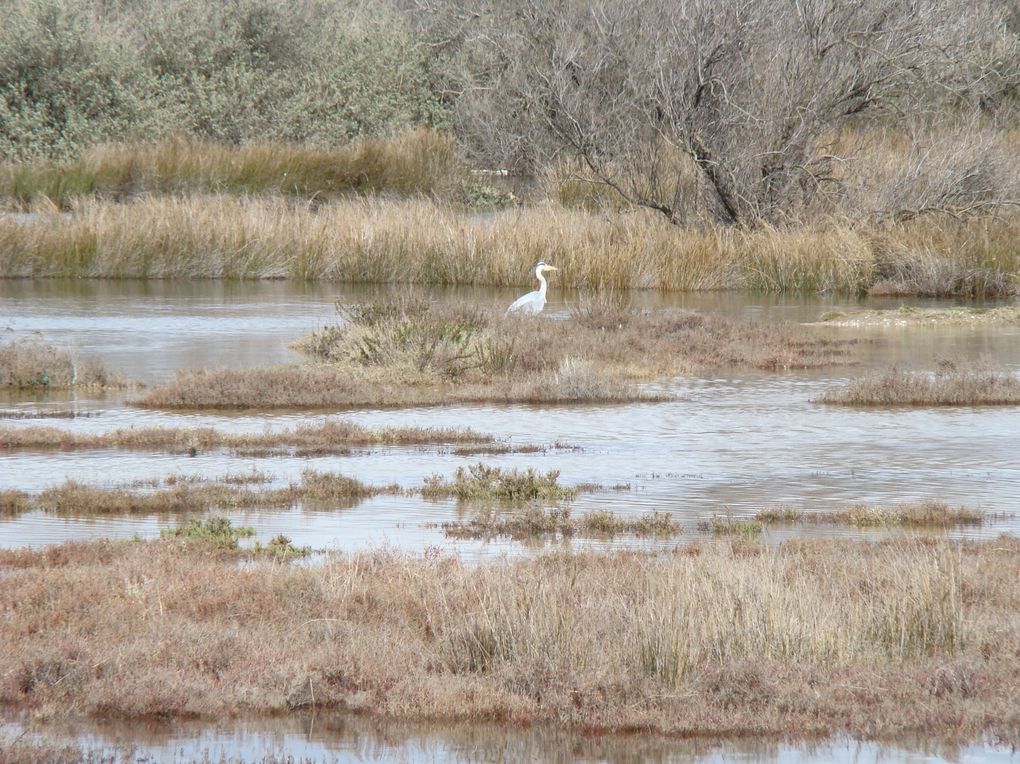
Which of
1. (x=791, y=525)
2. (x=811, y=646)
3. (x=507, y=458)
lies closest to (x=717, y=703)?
(x=811, y=646)

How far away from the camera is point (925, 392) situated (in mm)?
16266

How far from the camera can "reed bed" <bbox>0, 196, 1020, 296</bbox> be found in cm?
2845

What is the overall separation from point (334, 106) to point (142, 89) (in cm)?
541

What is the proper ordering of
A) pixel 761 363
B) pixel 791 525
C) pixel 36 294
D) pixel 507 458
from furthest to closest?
pixel 36 294
pixel 761 363
pixel 507 458
pixel 791 525

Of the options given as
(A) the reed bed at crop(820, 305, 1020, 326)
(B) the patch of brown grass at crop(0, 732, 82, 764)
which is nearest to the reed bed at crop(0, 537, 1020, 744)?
(B) the patch of brown grass at crop(0, 732, 82, 764)

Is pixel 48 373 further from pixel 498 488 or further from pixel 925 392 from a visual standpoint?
pixel 925 392

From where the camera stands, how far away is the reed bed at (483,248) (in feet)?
93.4

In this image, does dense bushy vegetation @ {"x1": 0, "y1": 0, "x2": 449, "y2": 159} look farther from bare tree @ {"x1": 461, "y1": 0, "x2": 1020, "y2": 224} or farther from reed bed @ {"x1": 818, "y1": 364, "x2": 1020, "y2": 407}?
reed bed @ {"x1": 818, "y1": 364, "x2": 1020, "y2": 407}

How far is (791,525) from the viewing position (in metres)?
10.1

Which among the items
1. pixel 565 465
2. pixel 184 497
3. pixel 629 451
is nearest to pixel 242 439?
pixel 184 497

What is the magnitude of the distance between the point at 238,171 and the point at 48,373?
18465 millimetres

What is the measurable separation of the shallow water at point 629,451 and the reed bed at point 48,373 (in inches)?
29.7

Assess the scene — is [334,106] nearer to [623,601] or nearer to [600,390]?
[600,390]

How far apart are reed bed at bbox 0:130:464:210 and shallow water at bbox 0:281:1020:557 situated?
11157mm
